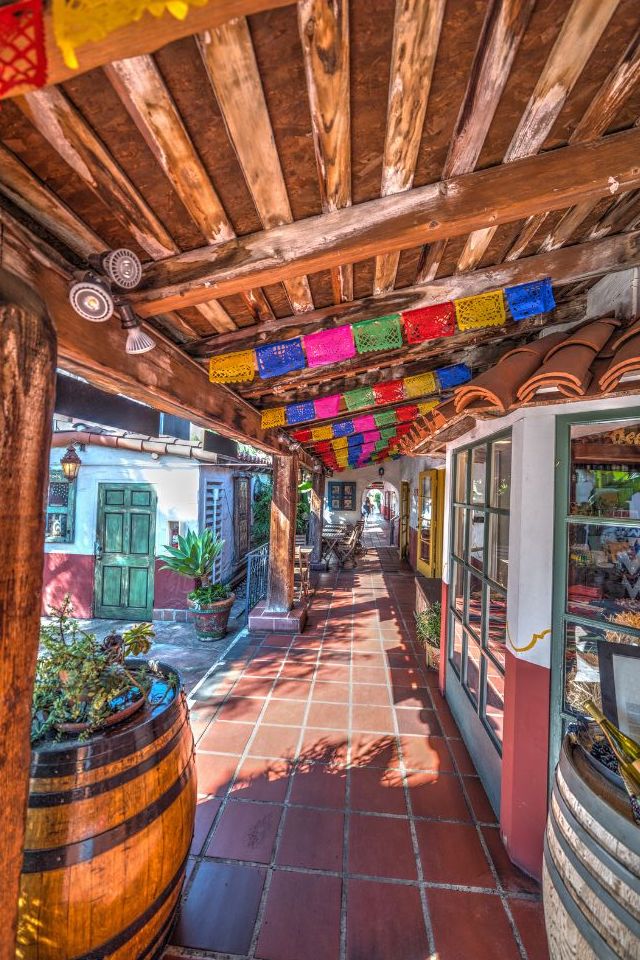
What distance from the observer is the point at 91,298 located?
1.27 meters

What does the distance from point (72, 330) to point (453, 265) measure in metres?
1.66

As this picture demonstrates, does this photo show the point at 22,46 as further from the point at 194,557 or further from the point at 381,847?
the point at 194,557

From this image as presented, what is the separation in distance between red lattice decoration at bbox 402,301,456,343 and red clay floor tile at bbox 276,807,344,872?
2779 millimetres

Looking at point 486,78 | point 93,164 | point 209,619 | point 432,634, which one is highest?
point 486,78

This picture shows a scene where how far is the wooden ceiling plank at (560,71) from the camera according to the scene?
88 cm

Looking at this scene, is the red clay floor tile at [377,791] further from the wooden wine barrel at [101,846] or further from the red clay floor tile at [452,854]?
the wooden wine barrel at [101,846]

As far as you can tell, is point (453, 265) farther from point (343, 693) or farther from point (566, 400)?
point (343, 693)

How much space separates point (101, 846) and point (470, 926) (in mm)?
1679

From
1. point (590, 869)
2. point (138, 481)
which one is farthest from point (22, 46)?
point (138, 481)

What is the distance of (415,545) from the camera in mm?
9211

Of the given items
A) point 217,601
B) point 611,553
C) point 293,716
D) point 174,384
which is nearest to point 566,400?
point 611,553

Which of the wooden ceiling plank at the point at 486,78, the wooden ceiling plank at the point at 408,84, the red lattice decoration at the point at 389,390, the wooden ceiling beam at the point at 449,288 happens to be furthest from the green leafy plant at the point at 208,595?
the wooden ceiling plank at the point at 486,78

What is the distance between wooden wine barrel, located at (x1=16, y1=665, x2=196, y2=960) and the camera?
1176 millimetres

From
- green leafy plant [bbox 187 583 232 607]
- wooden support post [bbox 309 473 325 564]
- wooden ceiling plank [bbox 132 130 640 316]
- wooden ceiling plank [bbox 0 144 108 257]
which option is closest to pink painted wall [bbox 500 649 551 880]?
wooden ceiling plank [bbox 132 130 640 316]
